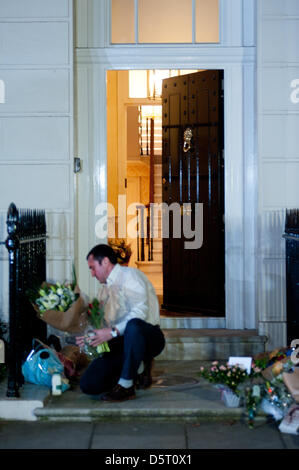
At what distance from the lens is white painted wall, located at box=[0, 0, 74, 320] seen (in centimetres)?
687

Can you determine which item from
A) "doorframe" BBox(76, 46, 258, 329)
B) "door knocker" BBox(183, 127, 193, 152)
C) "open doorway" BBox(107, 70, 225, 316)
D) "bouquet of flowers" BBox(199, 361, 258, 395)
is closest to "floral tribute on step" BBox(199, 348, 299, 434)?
"bouquet of flowers" BBox(199, 361, 258, 395)

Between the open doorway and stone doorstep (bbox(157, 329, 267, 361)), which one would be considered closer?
stone doorstep (bbox(157, 329, 267, 361))

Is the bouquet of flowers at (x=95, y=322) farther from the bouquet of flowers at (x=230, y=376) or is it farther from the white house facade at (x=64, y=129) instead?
the white house facade at (x=64, y=129)

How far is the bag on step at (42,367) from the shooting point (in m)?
5.70

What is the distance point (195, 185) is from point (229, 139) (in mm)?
903

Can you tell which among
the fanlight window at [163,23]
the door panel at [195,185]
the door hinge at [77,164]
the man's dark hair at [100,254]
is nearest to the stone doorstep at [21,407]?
the man's dark hair at [100,254]

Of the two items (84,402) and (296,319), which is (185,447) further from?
(296,319)

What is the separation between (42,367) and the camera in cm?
570

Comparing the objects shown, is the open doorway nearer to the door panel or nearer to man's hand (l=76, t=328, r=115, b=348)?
the door panel

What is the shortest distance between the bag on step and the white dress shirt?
0.57 m

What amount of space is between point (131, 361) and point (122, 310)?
1.43ft

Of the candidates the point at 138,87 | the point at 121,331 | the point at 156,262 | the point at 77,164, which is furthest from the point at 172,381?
the point at 138,87

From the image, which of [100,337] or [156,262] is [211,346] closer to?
[100,337]
